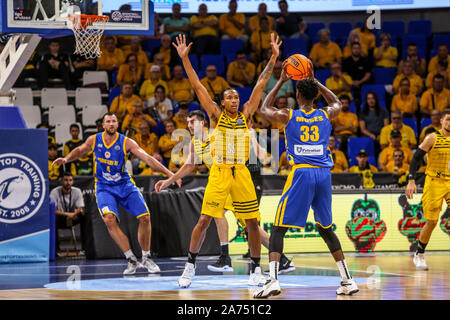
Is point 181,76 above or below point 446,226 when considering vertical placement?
above

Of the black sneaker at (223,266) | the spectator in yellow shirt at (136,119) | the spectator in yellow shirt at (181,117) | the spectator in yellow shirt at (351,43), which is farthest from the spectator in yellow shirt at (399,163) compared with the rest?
the black sneaker at (223,266)

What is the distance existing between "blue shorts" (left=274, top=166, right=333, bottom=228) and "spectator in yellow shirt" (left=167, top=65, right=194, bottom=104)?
31.3 ft

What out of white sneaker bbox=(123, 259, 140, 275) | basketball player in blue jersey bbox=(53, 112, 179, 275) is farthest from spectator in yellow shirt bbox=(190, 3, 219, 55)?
white sneaker bbox=(123, 259, 140, 275)

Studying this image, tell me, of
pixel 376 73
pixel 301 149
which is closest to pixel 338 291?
pixel 301 149

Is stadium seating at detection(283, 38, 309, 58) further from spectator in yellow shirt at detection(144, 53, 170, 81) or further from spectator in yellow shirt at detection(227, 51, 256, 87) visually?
spectator in yellow shirt at detection(144, 53, 170, 81)

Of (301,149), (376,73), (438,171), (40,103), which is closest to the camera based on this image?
(301,149)

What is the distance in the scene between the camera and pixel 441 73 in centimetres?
1738

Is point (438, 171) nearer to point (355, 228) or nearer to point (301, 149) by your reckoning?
point (355, 228)

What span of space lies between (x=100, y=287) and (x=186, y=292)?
44.8 inches

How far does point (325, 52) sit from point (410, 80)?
86.0 inches

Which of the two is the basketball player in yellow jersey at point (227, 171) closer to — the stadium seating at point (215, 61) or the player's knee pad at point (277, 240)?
the player's knee pad at point (277, 240)

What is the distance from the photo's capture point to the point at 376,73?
58.6ft

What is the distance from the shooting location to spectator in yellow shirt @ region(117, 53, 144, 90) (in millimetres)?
16547
